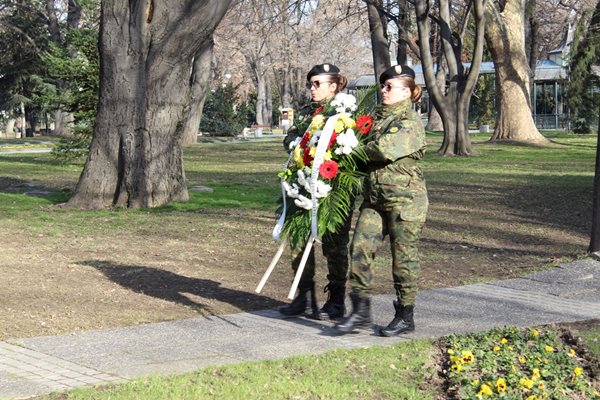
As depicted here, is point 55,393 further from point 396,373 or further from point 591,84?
point 591,84

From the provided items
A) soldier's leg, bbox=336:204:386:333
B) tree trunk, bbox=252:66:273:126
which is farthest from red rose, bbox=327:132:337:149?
tree trunk, bbox=252:66:273:126

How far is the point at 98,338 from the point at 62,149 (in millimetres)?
19292

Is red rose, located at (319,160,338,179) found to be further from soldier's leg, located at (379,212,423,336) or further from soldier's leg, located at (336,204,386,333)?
soldier's leg, located at (379,212,423,336)

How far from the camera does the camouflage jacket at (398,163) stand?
7.36 m

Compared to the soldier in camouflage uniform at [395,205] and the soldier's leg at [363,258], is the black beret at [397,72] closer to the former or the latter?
the soldier in camouflage uniform at [395,205]

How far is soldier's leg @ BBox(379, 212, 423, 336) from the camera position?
748 cm

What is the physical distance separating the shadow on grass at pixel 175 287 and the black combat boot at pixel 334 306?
2.74 ft

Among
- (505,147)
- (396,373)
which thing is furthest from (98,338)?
(505,147)

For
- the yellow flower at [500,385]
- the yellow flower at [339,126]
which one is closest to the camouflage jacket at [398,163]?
the yellow flower at [339,126]

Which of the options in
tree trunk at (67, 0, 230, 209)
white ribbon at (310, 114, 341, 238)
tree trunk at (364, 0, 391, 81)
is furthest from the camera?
tree trunk at (364, 0, 391, 81)

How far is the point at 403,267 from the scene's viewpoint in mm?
7504

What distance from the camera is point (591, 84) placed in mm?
51031

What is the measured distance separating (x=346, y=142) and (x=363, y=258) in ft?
2.75

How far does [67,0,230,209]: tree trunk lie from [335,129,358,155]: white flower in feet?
29.9
